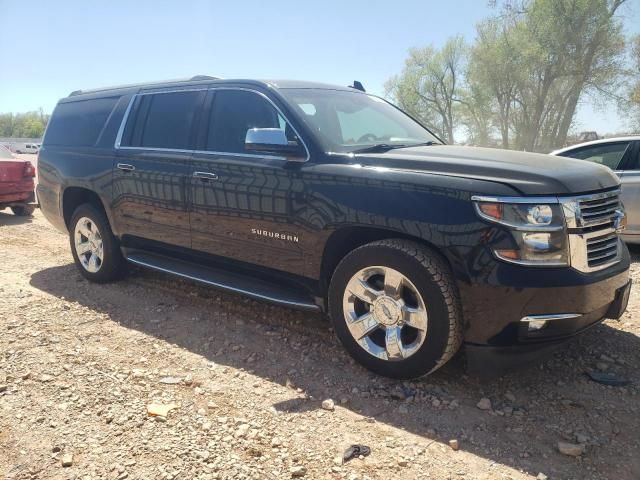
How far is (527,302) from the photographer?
8.78 ft

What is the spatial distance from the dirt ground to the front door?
0.68m

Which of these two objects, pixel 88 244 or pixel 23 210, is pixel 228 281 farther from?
pixel 23 210

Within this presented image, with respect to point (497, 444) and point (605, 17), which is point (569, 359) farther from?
point (605, 17)

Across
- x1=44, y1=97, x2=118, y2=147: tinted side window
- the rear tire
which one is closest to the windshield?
x1=44, y1=97, x2=118, y2=147: tinted side window

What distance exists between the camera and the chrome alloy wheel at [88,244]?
514 cm

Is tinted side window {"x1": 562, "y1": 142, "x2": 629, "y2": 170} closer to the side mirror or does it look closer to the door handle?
the side mirror

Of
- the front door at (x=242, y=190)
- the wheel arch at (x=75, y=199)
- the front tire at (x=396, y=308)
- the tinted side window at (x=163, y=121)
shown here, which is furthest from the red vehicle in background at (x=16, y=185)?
the front tire at (x=396, y=308)

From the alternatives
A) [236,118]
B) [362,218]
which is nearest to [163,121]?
[236,118]

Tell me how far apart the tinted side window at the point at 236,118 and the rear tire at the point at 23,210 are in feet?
24.0

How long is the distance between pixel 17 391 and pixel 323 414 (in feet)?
6.18

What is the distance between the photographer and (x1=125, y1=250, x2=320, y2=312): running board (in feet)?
11.7

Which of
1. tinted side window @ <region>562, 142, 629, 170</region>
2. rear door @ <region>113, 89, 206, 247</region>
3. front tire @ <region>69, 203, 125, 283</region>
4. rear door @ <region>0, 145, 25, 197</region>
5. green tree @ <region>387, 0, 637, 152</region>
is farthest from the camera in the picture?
green tree @ <region>387, 0, 637, 152</region>

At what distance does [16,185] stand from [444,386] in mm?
9045

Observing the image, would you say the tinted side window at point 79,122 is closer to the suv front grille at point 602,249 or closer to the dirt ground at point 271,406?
the dirt ground at point 271,406
